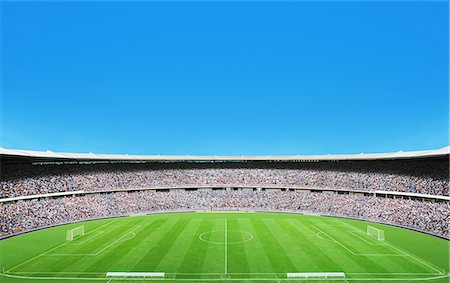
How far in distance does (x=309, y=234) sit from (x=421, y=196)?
17.4m

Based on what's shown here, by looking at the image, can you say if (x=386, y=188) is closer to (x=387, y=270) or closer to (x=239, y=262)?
(x=387, y=270)

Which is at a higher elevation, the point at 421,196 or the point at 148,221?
the point at 421,196

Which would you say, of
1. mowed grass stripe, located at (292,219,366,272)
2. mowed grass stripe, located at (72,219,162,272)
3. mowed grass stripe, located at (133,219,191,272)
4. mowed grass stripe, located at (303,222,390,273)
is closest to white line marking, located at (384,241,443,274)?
mowed grass stripe, located at (303,222,390,273)

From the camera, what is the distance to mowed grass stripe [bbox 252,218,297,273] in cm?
2225

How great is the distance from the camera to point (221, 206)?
2045 inches

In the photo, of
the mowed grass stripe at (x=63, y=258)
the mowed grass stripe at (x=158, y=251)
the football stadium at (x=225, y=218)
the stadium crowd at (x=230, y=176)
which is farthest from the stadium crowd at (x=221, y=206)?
the mowed grass stripe at (x=158, y=251)

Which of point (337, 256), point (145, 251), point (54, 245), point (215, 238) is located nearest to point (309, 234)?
point (337, 256)

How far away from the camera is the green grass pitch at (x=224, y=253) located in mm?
21000

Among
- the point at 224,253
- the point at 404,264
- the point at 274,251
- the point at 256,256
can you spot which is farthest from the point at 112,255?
the point at 404,264

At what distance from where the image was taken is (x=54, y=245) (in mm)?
28688

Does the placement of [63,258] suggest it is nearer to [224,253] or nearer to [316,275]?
[224,253]

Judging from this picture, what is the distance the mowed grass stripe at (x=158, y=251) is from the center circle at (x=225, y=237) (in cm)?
313

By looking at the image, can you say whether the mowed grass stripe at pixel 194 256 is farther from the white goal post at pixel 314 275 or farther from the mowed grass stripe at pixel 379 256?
the mowed grass stripe at pixel 379 256

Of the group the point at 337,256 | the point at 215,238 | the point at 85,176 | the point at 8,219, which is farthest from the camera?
the point at 85,176
